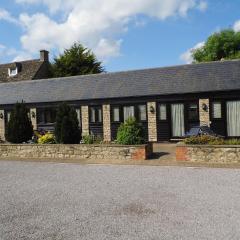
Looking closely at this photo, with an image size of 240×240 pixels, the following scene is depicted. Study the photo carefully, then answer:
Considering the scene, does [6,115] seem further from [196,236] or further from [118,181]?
[196,236]

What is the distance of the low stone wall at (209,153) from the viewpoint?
13.7m

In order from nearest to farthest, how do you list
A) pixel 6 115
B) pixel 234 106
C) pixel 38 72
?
pixel 234 106 < pixel 6 115 < pixel 38 72

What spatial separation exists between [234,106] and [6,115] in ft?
54.2

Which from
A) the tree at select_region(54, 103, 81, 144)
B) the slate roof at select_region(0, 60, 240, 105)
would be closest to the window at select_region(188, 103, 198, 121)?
the slate roof at select_region(0, 60, 240, 105)

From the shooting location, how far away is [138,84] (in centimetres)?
2497

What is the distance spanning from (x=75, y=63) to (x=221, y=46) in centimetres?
2439

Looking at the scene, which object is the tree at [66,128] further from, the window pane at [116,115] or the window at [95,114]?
the window at [95,114]

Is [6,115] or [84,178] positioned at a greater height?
[6,115]

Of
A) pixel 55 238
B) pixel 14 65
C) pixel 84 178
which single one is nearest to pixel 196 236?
pixel 55 238

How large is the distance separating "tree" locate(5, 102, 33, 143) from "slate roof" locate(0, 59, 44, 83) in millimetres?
24306

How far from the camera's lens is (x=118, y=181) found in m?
11.4

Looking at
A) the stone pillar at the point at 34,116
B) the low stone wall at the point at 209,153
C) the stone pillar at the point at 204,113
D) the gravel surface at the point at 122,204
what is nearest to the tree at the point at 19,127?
the gravel surface at the point at 122,204

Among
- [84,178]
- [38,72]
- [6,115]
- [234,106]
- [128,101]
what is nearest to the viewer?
[84,178]

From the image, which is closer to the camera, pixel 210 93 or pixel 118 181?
pixel 118 181
